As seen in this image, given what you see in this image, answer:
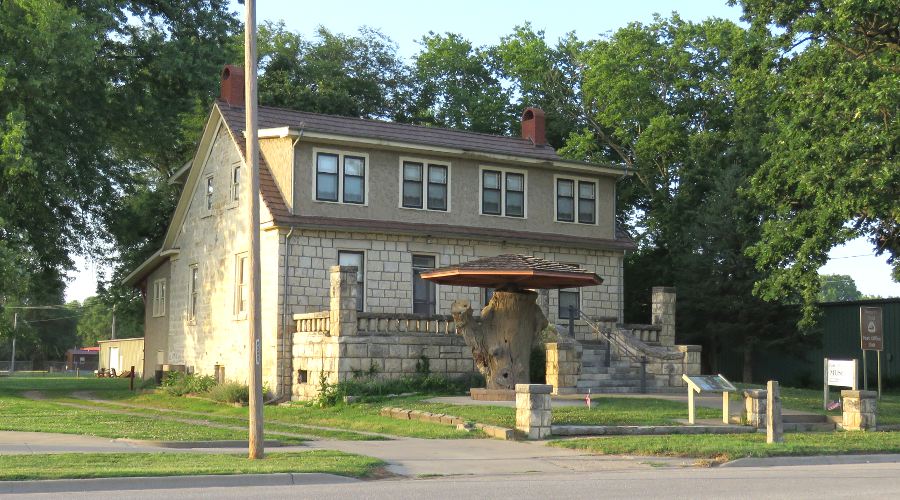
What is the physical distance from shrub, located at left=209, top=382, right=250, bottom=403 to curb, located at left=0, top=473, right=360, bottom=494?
16.4m

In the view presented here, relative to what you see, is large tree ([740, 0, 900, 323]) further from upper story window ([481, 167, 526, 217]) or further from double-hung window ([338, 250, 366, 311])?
double-hung window ([338, 250, 366, 311])

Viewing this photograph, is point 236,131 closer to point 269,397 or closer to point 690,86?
point 269,397

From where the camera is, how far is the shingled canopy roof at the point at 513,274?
82.5 ft

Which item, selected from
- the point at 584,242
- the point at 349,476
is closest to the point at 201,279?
the point at 584,242

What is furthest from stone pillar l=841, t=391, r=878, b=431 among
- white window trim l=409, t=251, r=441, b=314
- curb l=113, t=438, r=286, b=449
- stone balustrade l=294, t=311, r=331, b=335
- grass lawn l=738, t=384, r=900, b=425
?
white window trim l=409, t=251, r=441, b=314

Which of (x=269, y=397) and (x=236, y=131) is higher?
(x=236, y=131)

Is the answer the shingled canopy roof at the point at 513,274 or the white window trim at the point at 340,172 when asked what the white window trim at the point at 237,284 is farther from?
the shingled canopy roof at the point at 513,274

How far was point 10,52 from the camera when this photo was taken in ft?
109

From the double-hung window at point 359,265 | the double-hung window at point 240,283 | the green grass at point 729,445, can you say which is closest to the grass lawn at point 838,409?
the green grass at point 729,445

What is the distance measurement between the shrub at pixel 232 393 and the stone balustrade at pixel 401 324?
4.14 m

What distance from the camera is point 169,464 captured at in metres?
15.1

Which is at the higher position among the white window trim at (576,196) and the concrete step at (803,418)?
the white window trim at (576,196)

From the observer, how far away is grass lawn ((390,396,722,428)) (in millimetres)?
21625

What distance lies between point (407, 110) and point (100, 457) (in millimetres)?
41050
